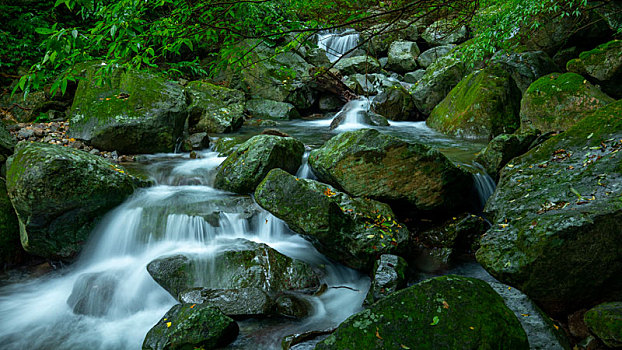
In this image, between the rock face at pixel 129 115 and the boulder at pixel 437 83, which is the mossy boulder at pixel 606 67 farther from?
the rock face at pixel 129 115

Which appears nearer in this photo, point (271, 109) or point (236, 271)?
point (236, 271)

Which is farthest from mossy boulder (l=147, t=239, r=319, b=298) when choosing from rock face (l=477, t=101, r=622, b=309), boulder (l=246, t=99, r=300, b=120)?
boulder (l=246, t=99, r=300, b=120)

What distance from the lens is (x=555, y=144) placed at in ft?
15.5

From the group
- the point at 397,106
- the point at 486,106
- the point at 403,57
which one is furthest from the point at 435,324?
the point at 403,57

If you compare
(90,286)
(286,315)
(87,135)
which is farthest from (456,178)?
(87,135)

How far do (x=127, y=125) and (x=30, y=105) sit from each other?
449 cm

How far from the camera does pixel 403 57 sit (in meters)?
18.8

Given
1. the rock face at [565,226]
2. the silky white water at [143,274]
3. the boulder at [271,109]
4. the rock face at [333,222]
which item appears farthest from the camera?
the boulder at [271,109]

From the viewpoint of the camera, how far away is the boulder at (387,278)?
3.82 metres

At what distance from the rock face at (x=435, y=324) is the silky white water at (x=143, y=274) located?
144 centimetres

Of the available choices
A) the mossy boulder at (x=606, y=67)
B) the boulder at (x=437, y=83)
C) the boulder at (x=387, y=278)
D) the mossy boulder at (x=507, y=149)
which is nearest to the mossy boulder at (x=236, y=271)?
the boulder at (x=387, y=278)

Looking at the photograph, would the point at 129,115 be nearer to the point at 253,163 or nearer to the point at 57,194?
the point at 57,194

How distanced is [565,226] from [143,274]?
4801 millimetres

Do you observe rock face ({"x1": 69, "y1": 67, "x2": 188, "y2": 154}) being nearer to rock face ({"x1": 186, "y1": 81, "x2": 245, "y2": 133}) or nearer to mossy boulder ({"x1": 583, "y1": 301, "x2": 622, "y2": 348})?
rock face ({"x1": 186, "y1": 81, "x2": 245, "y2": 133})
